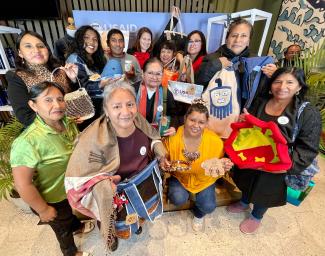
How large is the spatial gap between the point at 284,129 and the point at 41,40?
6.10 feet

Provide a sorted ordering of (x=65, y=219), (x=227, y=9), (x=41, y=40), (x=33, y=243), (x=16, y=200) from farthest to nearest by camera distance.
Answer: (x=227, y=9)
(x=16, y=200)
(x=33, y=243)
(x=41, y=40)
(x=65, y=219)

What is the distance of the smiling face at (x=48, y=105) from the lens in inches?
42.3

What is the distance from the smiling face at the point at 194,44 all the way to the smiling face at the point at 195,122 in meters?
1.09

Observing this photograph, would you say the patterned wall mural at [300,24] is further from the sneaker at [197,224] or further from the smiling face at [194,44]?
the sneaker at [197,224]

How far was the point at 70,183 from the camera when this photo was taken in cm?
104

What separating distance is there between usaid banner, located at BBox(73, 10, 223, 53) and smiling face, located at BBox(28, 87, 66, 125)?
1967 mm

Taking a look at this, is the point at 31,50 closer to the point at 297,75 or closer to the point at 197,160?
the point at 197,160

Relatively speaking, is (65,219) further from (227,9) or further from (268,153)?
(227,9)

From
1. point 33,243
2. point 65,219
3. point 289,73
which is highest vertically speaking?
point 289,73

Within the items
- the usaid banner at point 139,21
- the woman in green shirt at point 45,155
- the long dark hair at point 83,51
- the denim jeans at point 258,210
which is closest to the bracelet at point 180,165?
the denim jeans at point 258,210

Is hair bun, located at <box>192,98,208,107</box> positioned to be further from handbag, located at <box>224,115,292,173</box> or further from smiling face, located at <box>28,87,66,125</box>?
smiling face, located at <box>28,87,66,125</box>

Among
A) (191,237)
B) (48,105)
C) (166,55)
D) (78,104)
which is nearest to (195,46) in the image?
(166,55)

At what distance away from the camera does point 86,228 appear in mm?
1710

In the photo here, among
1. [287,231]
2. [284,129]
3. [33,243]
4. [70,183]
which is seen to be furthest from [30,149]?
[287,231]
